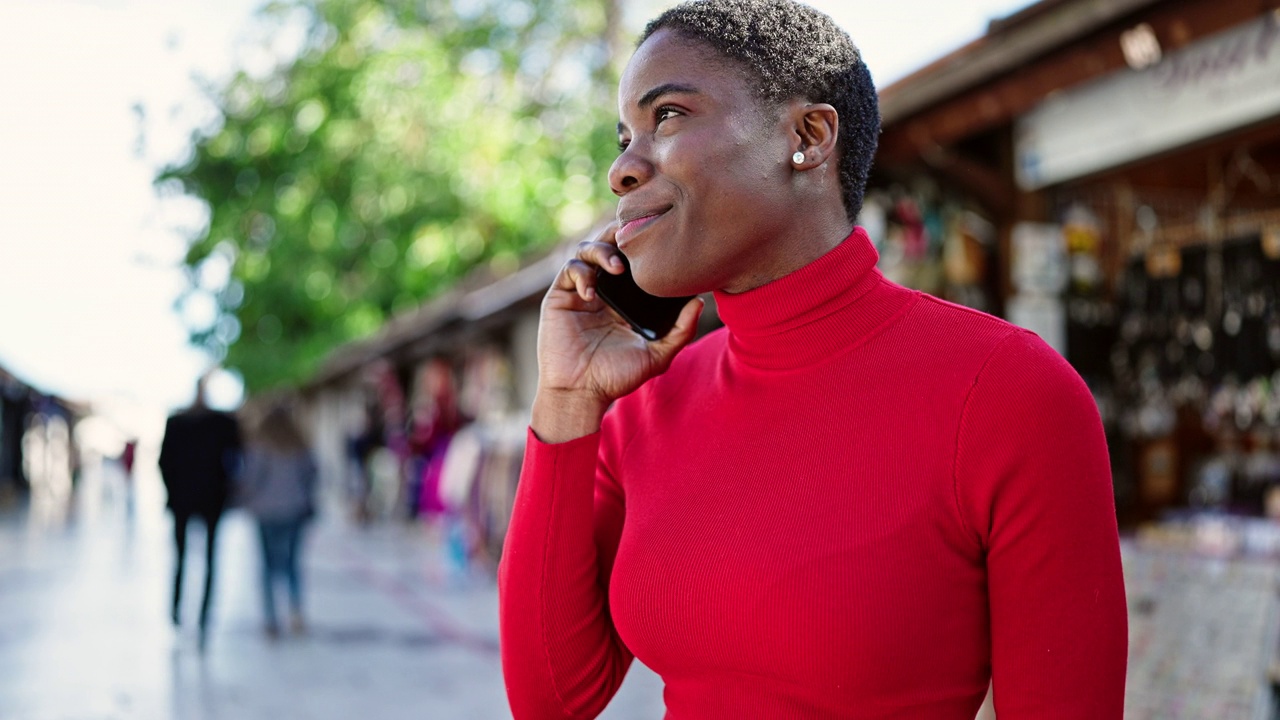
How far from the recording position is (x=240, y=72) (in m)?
18.6

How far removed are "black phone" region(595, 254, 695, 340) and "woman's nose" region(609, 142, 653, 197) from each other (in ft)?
0.65

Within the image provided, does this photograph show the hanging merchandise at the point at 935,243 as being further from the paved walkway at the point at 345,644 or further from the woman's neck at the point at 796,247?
the woman's neck at the point at 796,247

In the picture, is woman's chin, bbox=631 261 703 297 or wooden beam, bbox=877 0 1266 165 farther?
wooden beam, bbox=877 0 1266 165

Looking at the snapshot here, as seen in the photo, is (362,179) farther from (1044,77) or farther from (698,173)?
(698,173)

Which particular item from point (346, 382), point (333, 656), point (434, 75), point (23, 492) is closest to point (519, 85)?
point (434, 75)

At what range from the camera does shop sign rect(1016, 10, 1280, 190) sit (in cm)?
441

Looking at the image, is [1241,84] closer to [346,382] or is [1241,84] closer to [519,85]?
[519,85]

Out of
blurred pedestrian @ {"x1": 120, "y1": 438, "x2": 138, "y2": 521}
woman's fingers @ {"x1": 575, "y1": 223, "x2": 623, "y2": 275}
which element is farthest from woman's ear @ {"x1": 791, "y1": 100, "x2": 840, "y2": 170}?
blurred pedestrian @ {"x1": 120, "y1": 438, "x2": 138, "y2": 521}

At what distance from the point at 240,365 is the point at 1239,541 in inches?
721

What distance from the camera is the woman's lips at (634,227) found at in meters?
1.48

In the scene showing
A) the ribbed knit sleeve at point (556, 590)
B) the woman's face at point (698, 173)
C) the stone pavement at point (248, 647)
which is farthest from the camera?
the stone pavement at point (248, 647)

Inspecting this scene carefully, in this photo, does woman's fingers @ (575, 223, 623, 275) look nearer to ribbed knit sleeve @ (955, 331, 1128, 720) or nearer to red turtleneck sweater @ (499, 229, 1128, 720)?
red turtleneck sweater @ (499, 229, 1128, 720)

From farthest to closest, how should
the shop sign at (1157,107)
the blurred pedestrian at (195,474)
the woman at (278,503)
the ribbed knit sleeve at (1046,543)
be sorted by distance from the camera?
the woman at (278,503)
the blurred pedestrian at (195,474)
the shop sign at (1157,107)
the ribbed knit sleeve at (1046,543)

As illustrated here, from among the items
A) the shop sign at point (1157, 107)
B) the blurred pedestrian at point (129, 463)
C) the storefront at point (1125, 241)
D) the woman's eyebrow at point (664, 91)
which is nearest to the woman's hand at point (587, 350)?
the woman's eyebrow at point (664, 91)
